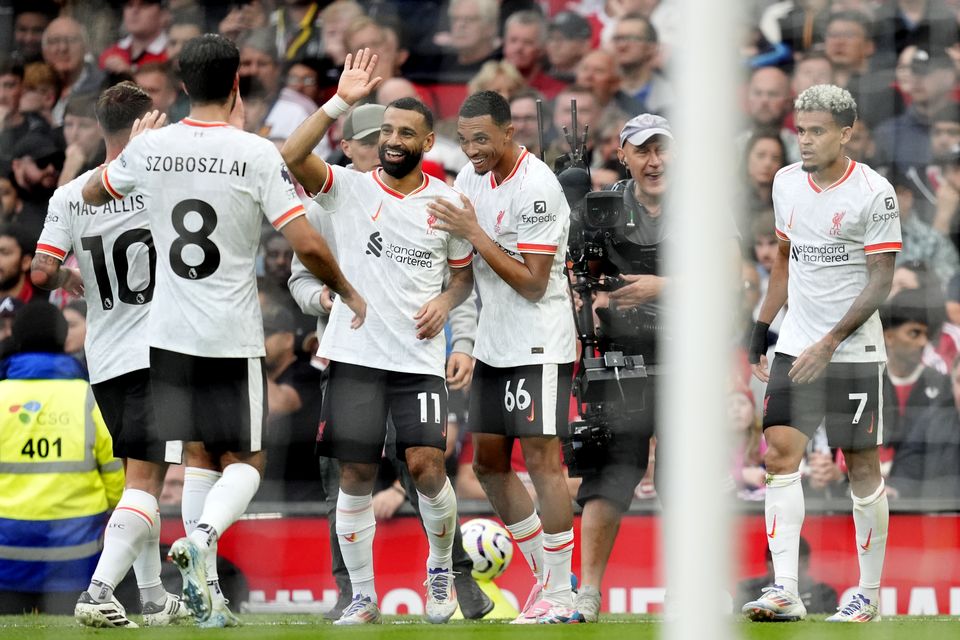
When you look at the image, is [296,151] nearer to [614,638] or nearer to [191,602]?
[191,602]

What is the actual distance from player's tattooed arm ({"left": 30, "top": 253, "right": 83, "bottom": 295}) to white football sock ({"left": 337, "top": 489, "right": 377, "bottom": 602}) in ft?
4.60

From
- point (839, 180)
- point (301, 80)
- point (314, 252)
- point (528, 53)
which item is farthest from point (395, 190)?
point (528, 53)

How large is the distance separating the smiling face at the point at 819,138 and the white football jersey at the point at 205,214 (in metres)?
2.08

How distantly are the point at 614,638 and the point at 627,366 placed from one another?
62.5 inches

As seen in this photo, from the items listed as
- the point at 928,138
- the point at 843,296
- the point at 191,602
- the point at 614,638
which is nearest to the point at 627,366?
the point at 843,296

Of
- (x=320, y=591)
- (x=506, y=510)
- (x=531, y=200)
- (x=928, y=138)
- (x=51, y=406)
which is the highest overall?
(x=928, y=138)

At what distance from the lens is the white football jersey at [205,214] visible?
526cm

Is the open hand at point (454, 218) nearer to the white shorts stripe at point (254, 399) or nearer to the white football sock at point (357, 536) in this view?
the white shorts stripe at point (254, 399)

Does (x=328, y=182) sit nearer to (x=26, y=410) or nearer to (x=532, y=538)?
(x=532, y=538)

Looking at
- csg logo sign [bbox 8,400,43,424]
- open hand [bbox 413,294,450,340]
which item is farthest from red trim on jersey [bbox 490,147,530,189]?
csg logo sign [bbox 8,400,43,424]

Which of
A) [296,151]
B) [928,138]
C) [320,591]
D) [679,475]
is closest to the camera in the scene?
[679,475]

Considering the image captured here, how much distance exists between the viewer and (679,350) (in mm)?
2719

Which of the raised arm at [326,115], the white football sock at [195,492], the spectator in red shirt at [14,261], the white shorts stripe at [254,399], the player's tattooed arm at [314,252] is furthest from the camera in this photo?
the spectator in red shirt at [14,261]

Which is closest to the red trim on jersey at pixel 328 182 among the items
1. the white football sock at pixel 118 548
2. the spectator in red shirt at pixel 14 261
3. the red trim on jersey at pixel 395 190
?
the red trim on jersey at pixel 395 190
